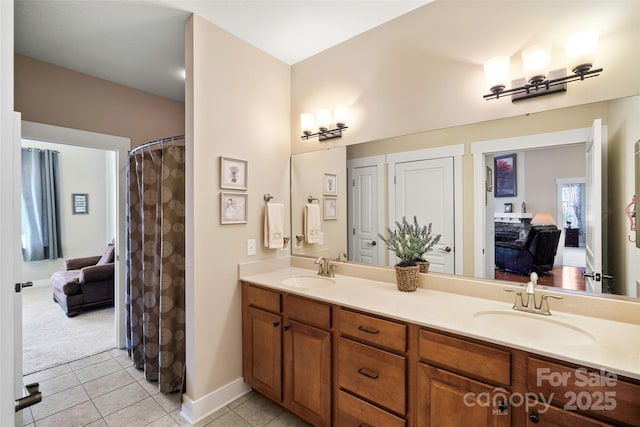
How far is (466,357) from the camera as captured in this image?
125 centimetres

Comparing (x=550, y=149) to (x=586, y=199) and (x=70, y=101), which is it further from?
(x=70, y=101)

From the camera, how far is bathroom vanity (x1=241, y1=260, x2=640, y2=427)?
1047mm

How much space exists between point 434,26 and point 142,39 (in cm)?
222

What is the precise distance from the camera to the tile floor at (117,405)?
200 centimetres

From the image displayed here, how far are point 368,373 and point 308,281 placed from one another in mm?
932

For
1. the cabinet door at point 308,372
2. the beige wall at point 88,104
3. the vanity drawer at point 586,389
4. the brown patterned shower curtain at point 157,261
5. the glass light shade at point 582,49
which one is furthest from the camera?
the beige wall at point 88,104

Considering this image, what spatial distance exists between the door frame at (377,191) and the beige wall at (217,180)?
2.36 feet

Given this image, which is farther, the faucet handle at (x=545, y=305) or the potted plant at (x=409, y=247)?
the potted plant at (x=409, y=247)

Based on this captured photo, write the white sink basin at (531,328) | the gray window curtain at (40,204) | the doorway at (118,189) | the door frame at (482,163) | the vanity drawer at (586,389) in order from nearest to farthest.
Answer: the vanity drawer at (586,389) < the white sink basin at (531,328) < the door frame at (482,163) < the doorway at (118,189) < the gray window curtain at (40,204)

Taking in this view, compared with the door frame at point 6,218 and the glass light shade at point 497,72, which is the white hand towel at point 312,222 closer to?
the glass light shade at point 497,72

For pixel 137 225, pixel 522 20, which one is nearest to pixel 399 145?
pixel 522 20

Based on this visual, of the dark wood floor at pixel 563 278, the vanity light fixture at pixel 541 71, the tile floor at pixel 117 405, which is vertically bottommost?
the tile floor at pixel 117 405

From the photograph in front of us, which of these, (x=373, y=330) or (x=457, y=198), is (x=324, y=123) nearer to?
(x=457, y=198)

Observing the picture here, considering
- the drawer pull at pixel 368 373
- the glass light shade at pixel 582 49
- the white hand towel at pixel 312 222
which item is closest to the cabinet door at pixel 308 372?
the drawer pull at pixel 368 373
